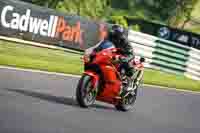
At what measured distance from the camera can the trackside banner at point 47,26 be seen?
20547 millimetres

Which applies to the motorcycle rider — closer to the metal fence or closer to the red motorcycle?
the red motorcycle

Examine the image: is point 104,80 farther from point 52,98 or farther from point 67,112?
point 67,112

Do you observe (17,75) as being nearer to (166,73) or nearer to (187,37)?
(166,73)

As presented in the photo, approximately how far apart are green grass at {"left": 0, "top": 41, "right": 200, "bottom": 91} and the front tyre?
4.87 metres

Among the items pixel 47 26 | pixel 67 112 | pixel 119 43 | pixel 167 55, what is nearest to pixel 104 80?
pixel 119 43

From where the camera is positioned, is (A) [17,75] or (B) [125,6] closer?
(A) [17,75]

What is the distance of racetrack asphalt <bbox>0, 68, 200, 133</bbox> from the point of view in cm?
836

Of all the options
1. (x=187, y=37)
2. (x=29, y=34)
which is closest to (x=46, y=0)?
(x=187, y=37)

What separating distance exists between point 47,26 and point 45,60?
3.74m

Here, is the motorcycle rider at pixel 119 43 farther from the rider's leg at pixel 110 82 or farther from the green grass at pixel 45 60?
the green grass at pixel 45 60

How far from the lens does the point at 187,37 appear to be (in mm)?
30469

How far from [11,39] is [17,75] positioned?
26.5 ft

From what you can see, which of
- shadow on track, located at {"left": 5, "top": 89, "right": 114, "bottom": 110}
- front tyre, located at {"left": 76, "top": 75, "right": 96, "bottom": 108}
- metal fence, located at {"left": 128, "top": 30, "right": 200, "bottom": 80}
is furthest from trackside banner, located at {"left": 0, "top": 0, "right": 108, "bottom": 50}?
front tyre, located at {"left": 76, "top": 75, "right": 96, "bottom": 108}

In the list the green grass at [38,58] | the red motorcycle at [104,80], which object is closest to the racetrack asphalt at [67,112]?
the red motorcycle at [104,80]
